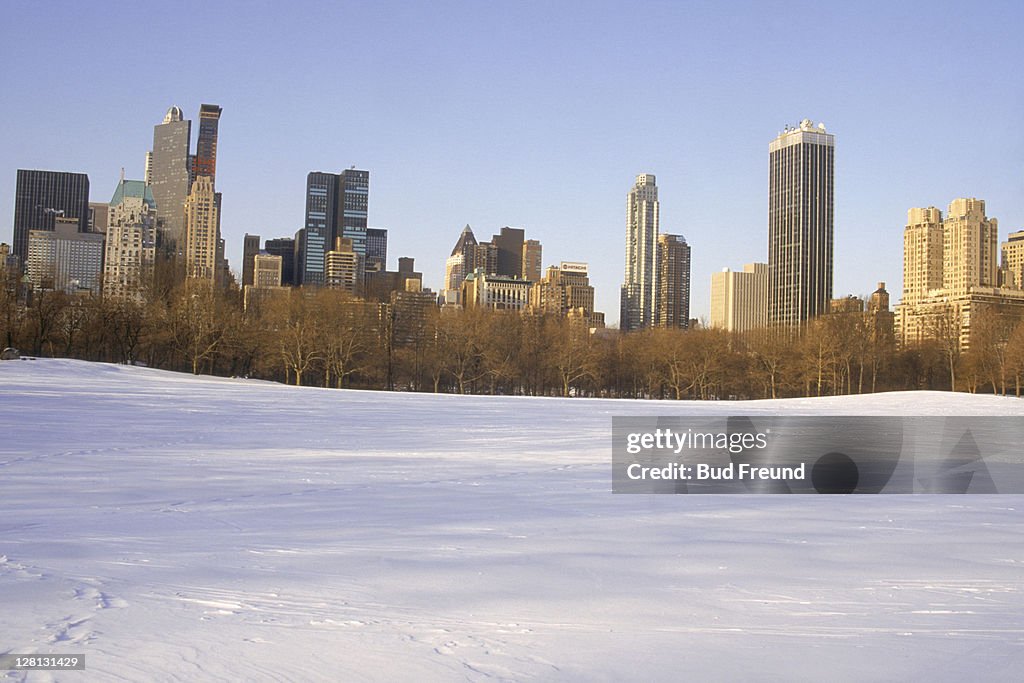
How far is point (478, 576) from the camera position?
19.0 feet

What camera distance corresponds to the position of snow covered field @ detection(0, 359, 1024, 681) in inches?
169

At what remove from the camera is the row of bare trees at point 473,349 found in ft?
200

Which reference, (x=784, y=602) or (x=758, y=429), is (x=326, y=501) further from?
(x=758, y=429)

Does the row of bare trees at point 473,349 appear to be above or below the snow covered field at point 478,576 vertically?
above

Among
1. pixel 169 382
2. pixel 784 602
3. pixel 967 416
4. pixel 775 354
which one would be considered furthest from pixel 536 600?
pixel 775 354

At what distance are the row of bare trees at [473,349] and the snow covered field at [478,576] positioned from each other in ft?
168

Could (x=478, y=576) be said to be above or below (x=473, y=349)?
below

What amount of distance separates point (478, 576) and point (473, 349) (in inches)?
2575

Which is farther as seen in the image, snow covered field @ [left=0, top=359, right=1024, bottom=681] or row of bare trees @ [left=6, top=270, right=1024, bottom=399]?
row of bare trees @ [left=6, top=270, right=1024, bottom=399]

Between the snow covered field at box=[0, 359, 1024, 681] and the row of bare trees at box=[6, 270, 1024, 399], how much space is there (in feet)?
168

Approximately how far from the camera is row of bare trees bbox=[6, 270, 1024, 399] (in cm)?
6097

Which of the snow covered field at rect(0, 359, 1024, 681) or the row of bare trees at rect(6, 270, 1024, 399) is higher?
the row of bare trees at rect(6, 270, 1024, 399)

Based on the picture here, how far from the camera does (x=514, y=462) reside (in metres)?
12.5

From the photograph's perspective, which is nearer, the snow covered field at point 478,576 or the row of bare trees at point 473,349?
the snow covered field at point 478,576
